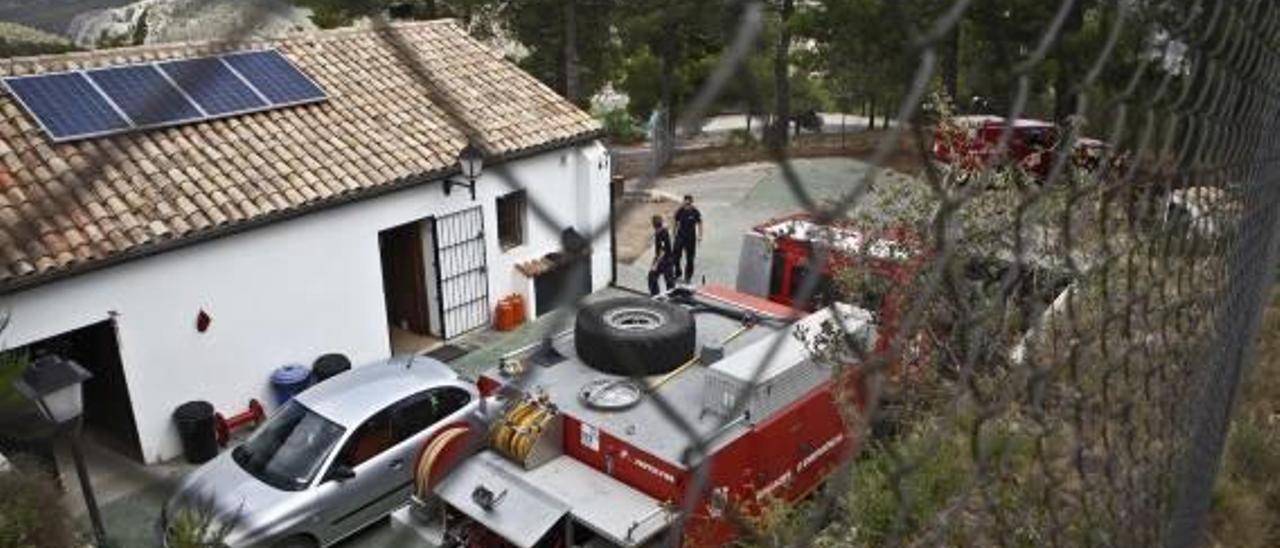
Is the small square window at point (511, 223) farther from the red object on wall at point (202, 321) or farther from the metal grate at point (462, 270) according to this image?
the red object on wall at point (202, 321)

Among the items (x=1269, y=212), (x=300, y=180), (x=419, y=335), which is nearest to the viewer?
(x=1269, y=212)

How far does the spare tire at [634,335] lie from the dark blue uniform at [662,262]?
430 centimetres

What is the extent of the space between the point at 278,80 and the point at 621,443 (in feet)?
20.1

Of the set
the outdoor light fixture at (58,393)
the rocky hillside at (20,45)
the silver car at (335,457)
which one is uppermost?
the rocky hillside at (20,45)

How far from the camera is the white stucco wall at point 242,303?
27.7ft

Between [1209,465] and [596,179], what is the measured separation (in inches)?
370

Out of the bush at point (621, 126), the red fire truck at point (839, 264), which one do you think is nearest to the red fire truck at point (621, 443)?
the red fire truck at point (839, 264)

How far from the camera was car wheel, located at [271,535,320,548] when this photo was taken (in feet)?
24.2

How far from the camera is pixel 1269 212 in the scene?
2.98 m

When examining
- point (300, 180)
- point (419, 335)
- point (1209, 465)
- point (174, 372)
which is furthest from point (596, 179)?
point (1209, 465)

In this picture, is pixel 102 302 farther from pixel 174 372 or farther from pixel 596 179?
pixel 596 179

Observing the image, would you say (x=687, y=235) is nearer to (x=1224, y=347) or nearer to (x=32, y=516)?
(x=32, y=516)

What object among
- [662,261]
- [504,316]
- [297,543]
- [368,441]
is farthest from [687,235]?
[297,543]

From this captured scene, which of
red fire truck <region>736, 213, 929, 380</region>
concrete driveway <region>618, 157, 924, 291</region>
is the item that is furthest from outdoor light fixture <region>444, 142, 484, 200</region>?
red fire truck <region>736, 213, 929, 380</region>
